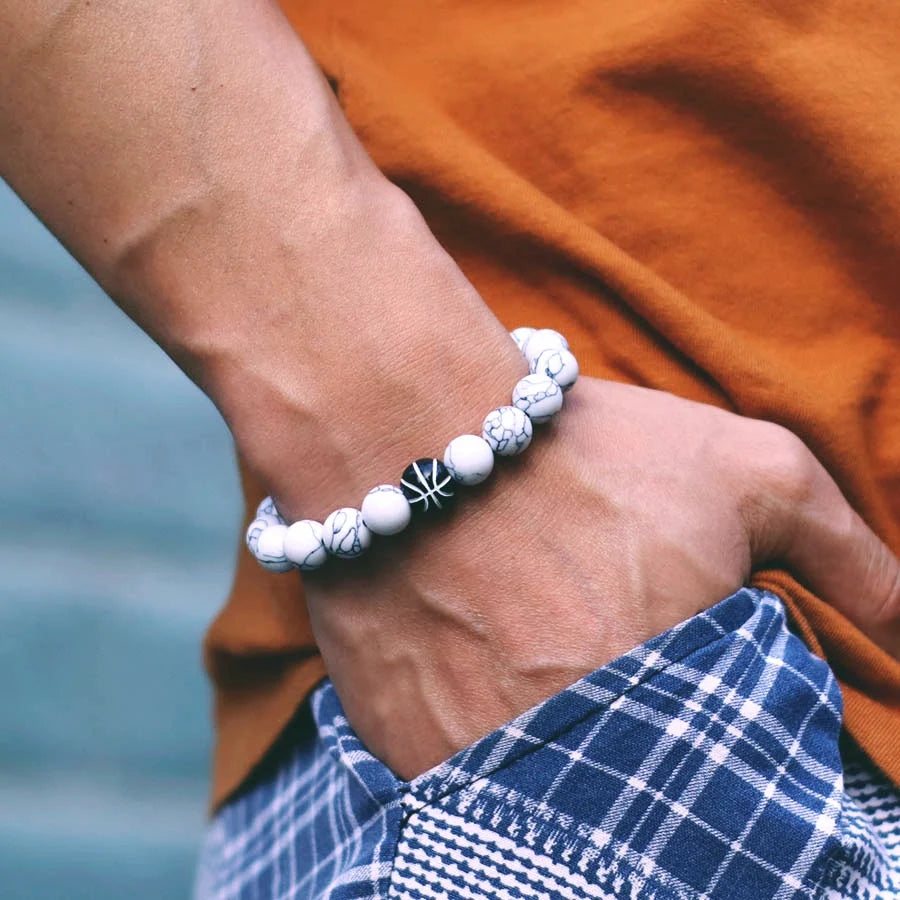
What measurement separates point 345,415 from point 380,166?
301 mm

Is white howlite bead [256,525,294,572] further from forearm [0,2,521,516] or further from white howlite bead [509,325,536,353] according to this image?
white howlite bead [509,325,536,353]

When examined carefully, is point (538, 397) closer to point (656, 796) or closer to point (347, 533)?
point (347, 533)

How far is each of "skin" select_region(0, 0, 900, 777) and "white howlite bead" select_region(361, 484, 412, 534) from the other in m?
0.03

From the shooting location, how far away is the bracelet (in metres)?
0.76

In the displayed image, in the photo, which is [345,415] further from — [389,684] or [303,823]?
[303,823]

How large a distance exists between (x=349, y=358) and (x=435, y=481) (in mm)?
124

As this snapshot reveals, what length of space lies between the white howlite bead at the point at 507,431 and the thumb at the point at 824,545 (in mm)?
217

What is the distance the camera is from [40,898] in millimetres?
2068

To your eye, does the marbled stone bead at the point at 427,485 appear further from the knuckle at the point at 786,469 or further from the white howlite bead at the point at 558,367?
the knuckle at the point at 786,469

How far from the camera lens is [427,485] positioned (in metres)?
0.76

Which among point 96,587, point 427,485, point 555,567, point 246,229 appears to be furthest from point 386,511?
point 96,587

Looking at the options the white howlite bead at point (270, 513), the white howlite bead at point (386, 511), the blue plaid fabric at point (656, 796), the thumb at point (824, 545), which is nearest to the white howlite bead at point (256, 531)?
the white howlite bead at point (270, 513)

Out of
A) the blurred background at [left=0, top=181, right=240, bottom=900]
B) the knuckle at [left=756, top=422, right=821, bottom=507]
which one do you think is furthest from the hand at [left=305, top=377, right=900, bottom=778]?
the blurred background at [left=0, top=181, right=240, bottom=900]

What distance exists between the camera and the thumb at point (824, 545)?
83 cm
